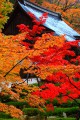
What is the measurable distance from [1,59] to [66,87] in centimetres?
499

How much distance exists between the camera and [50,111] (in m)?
→ 14.5

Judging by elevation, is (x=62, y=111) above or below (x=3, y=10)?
below

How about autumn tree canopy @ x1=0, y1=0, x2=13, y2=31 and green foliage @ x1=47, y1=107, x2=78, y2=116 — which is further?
autumn tree canopy @ x1=0, y1=0, x2=13, y2=31

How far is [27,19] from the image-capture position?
75.7 ft

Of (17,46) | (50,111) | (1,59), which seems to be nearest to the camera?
(1,59)

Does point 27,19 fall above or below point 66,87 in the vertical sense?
below

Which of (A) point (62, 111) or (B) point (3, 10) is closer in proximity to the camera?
(A) point (62, 111)

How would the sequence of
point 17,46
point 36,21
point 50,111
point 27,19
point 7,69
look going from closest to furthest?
point 17,46, point 7,69, point 50,111, point 36,21, point 27,19

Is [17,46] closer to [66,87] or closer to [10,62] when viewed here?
[10,62]

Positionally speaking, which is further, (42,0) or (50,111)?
(42,0)

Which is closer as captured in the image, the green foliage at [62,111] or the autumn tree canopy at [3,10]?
the green foliage at [62,111]

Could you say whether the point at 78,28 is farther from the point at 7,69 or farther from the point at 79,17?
the point at 7,69

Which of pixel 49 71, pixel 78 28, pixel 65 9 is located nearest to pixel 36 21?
pixel 49 71

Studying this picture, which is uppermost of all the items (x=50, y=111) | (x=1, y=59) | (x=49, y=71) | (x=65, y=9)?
(x=1, y=59)
